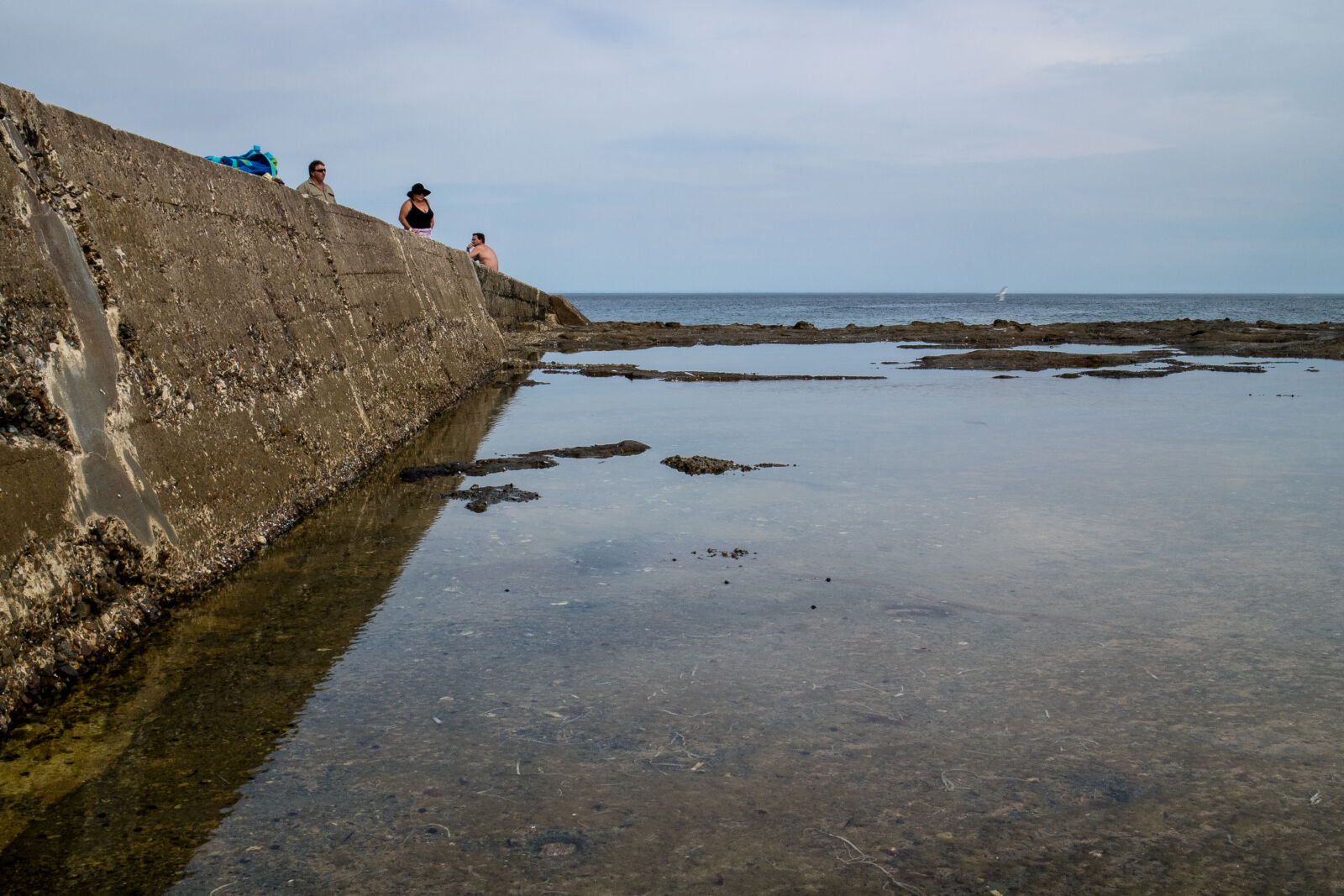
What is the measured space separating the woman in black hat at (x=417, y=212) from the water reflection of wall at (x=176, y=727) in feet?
31.1

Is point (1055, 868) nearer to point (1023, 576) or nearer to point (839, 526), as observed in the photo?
point (1023, 576)

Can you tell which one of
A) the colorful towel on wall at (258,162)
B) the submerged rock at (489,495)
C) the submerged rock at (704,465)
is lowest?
the submerged rock at (489,495)

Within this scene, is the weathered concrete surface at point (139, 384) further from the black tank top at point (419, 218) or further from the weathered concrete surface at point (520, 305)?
the weathered concrete surface at point (520, 305)

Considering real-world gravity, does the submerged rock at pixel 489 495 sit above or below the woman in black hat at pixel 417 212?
below

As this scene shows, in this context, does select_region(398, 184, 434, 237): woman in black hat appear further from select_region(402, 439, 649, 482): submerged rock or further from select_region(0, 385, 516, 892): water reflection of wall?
select_region(0, 385, 516, 892): water reflection of wall

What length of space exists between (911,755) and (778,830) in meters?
0.42

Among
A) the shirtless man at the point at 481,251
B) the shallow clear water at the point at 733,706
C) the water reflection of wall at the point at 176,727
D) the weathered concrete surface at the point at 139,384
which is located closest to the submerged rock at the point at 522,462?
the weathered concrete surface at the point at 139,384

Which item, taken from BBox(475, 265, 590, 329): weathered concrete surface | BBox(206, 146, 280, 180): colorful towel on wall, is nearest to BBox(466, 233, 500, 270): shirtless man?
BBox(475, 265, 590, 329): weathered concrete surface

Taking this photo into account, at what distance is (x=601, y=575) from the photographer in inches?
138

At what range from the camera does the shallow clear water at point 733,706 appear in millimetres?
1764

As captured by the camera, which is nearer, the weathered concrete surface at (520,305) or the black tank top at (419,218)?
the black tank top at (419,218)

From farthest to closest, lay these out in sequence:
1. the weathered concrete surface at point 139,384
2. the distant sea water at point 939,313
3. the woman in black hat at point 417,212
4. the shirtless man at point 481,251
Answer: the distant sea water at point 939,313, the shirtless man at point 481,251, the woman in black hat at point 417,212, the weathered concrete surface at point 139,384

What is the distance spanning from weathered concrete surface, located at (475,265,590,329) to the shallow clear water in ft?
35.8

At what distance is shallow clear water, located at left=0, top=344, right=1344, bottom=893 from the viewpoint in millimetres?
1764
